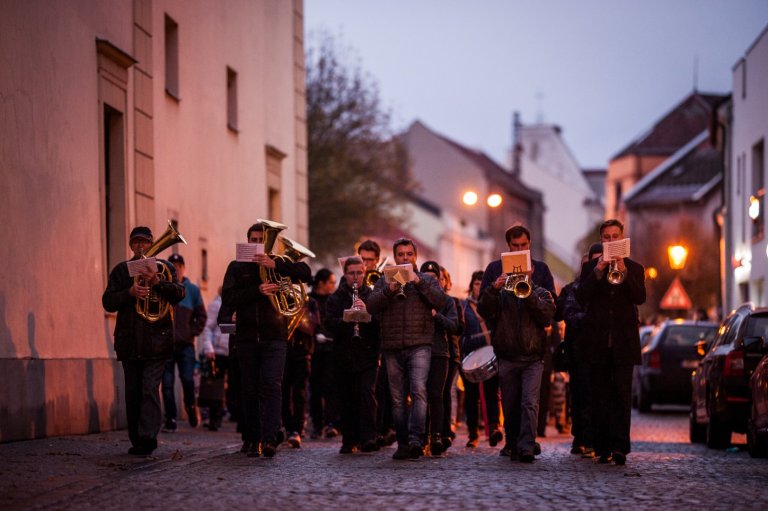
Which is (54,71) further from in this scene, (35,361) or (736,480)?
(736,480)

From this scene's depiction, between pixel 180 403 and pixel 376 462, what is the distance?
9.15 m

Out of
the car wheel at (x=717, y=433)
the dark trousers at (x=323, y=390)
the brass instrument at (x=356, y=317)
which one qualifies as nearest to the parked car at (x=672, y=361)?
the dark trousers at (x=323, y=390)

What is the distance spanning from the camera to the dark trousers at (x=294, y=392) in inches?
625

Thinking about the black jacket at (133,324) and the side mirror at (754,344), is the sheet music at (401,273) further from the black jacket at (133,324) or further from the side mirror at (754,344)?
the side mirror at (754,344)

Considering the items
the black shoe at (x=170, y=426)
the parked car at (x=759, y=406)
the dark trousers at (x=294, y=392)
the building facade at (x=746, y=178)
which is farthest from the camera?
the building facade at (x=746, y=178)

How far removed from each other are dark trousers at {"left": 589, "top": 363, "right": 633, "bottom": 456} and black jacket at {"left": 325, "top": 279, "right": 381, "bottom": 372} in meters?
2.10

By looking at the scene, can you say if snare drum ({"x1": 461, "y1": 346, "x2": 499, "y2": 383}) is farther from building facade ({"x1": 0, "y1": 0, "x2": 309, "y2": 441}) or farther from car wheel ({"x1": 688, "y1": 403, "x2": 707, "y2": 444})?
car wheel ({"x1": 688, "y1": 403, "x2": 707, "y2": 444})

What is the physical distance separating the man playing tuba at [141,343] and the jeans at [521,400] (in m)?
2.78

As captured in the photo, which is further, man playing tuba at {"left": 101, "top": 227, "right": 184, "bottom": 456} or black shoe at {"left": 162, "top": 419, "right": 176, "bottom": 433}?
black shoe at {"left": 162, "top": 419, "right": 176, "bottom": 433}

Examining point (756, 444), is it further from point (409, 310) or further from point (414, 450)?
point (409, 310)

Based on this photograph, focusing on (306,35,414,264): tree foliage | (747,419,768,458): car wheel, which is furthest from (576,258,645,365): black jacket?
(306,35,414,264): tree foliage

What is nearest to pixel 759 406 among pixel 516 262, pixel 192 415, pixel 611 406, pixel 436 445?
pixel 611 406

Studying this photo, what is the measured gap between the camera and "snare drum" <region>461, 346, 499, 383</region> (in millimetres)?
15141

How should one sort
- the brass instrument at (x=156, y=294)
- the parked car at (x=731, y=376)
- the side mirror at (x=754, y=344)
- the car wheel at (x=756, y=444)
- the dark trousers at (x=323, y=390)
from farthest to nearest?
the dark trousers at (x=323, y=390)
the parked car at (x=731, y=376)
the side mirror at (x=754, y=344)
the car wheel at (x=756, y=444)
the brass instrument at (x=156, y=294)
